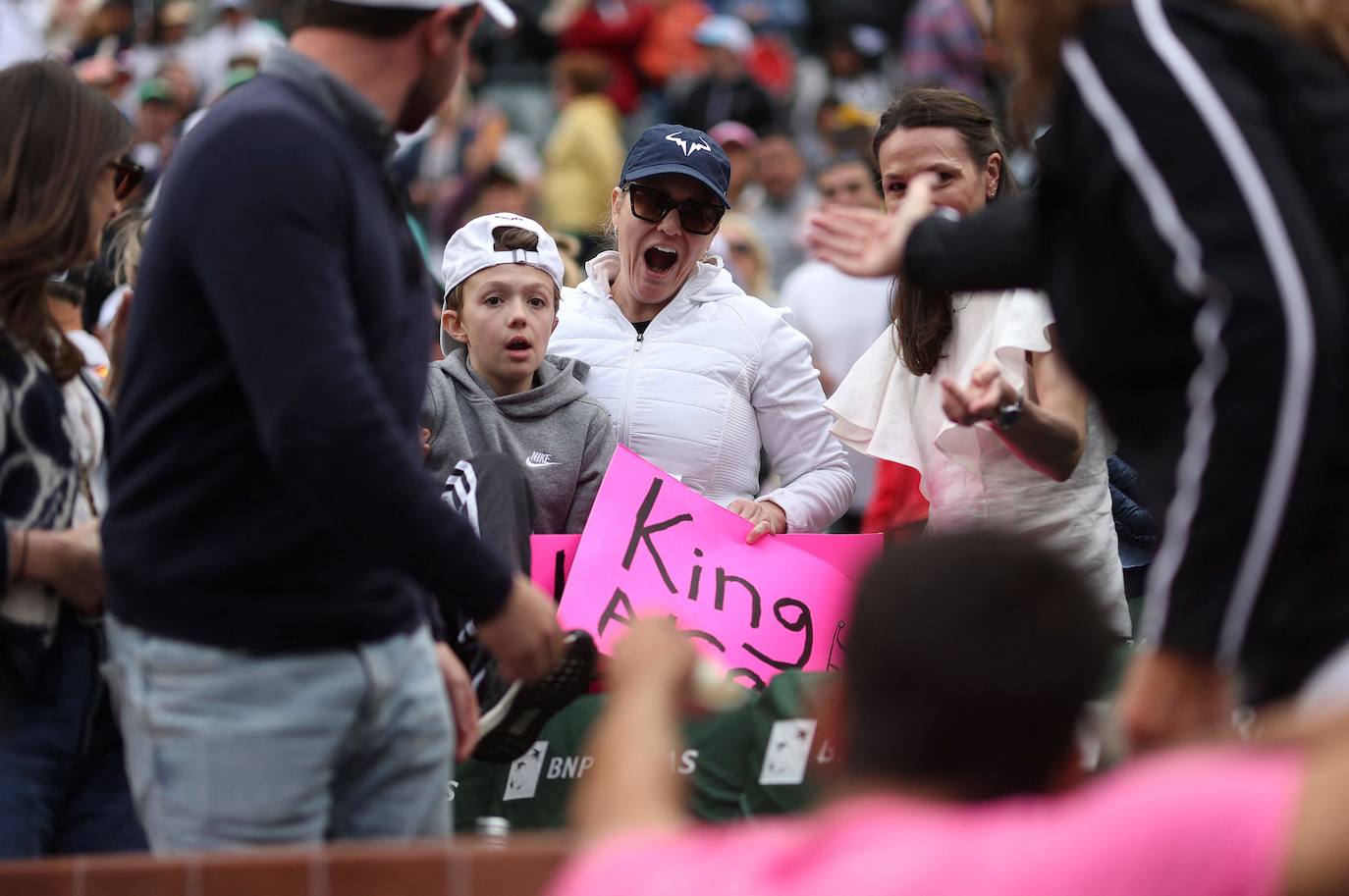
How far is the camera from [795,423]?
4.80 metres

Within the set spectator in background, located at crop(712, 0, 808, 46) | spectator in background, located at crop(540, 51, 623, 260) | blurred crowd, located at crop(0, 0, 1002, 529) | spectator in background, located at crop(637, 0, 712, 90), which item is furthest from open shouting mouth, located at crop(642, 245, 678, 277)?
spectator in background, located at crop(712, 0, 808, 46)

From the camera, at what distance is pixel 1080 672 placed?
1.62 metres

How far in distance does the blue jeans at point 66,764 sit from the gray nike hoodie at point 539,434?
1390 millimetres

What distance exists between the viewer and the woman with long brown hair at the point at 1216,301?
1906 mm

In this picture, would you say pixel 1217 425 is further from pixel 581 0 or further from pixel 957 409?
pixel 581 0

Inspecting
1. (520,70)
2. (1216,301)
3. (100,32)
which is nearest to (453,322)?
(1216,301)

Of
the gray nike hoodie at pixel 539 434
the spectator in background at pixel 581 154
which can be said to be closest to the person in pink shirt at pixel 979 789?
the gray nike hoodie at pixel 539 434

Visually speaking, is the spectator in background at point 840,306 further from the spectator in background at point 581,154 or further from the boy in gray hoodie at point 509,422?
the spectator in background at point 581,154

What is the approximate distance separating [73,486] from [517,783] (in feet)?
5.01

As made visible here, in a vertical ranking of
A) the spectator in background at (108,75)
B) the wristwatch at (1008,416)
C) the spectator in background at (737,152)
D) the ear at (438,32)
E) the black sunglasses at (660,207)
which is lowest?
the spectator in background at (108,75)

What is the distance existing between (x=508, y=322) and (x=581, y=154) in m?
7.28

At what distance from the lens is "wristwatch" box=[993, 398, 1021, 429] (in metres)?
3.57

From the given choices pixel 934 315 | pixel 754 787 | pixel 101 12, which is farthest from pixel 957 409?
pixel 101 12

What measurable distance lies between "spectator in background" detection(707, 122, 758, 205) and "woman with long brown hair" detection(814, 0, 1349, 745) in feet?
25.4
